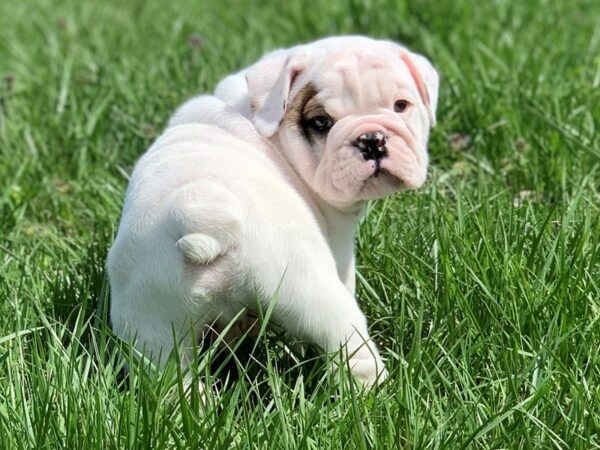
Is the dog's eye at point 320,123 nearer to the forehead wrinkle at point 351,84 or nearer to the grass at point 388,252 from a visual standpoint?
the forehead wrinkle at point 351,84

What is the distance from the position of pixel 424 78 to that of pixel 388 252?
0.59 metres

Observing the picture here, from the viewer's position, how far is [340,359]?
292 centimetres

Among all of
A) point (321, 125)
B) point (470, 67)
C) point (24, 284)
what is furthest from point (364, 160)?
point (470, 67)

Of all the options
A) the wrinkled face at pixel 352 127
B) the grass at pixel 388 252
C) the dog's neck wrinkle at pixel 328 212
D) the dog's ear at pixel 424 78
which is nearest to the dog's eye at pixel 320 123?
the wrinkled face at pixel 352 127

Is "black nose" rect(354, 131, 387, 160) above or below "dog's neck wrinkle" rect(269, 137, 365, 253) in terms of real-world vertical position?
above

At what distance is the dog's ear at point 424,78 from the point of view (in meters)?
3.30

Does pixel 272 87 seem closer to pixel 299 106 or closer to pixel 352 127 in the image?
pixel 299 106

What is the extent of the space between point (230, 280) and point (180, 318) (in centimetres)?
15

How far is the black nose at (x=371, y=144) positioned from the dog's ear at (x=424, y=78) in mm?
309

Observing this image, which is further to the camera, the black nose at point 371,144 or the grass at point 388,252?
the black nose at point 371,144

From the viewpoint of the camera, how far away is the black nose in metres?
3.05

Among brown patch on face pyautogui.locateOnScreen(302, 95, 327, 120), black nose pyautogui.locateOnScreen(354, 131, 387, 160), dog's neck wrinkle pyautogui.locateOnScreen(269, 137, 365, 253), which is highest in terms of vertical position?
brown patch on face pyautogui.locateOnScreen(302, 95, 327, 120)

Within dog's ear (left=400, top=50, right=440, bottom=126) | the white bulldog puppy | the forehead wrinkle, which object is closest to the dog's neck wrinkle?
the white bulldog puppy

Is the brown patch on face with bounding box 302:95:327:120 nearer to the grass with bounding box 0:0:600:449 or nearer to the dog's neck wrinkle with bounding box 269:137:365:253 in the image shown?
the dog's neck wrinkle with bounding box 269:137:365:253
